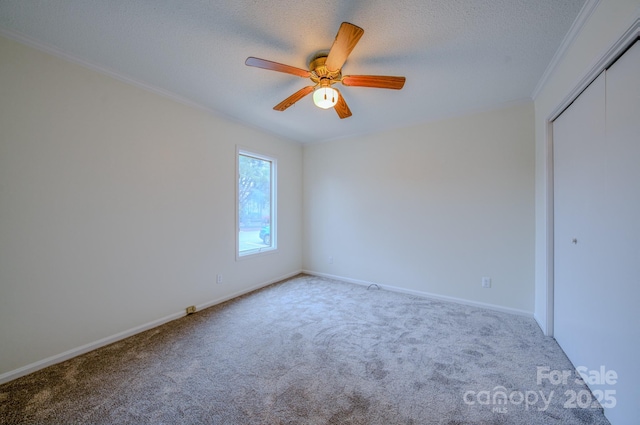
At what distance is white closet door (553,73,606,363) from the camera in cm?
158

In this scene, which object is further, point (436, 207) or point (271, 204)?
point (271, 204)

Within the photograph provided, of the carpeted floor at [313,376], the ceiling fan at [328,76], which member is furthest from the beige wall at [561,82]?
the ceiling fan at [328,76]

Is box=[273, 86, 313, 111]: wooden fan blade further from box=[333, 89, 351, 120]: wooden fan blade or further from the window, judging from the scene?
the window

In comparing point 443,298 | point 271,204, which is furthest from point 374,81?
point 443,298

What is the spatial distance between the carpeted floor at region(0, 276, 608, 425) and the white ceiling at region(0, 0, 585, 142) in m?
2.51

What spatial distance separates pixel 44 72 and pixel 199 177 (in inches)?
56.9

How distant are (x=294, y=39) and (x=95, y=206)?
224 cm

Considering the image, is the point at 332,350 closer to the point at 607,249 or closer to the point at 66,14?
the point at 607,249

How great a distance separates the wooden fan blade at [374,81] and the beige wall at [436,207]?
1.70 meters

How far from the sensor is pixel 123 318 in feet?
7.60

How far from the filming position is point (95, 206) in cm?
215

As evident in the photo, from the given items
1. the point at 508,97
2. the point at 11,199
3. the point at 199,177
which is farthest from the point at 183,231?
the point at 508,97

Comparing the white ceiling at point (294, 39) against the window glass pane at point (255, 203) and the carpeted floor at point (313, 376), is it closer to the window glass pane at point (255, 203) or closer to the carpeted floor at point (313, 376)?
the window glass pane at point (255, 203)

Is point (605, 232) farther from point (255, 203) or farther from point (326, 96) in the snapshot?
point (255, 203)
